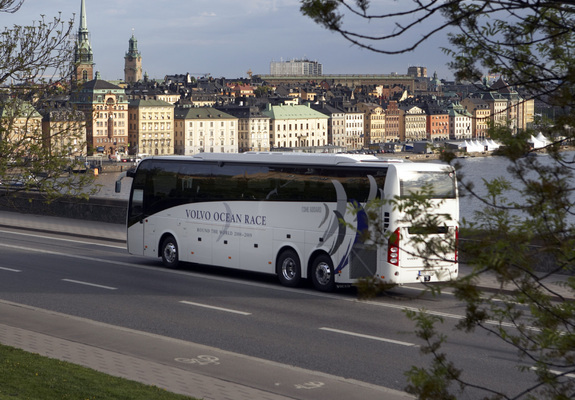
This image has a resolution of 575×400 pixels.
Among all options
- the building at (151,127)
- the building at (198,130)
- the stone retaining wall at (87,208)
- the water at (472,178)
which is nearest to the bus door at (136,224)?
the water at (472,178)

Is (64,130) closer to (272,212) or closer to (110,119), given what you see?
(272,212)

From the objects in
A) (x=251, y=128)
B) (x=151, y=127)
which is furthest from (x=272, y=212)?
(x=251, y=128)

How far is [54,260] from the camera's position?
20531 millimetres

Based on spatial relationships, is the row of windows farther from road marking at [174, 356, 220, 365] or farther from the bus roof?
road marking at [174, 356, 220, 365]

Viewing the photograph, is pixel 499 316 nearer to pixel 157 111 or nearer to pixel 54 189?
pixel 54 189

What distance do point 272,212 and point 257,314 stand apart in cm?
346

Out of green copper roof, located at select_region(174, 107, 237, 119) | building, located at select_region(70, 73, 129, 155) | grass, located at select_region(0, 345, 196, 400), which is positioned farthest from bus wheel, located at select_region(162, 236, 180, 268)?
green copper roof, located at select_region(174, 107, 237, 119)

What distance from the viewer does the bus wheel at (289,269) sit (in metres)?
16.6

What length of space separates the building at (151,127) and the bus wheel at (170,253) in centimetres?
16538

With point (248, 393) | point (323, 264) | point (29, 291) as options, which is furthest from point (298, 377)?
point (29, 291)

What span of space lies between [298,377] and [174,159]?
34.9 feet

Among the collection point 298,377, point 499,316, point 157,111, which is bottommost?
point 298,377

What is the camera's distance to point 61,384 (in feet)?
27.5

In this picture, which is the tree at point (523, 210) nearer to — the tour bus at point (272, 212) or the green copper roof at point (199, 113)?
the tour bus at point (272, 212)
